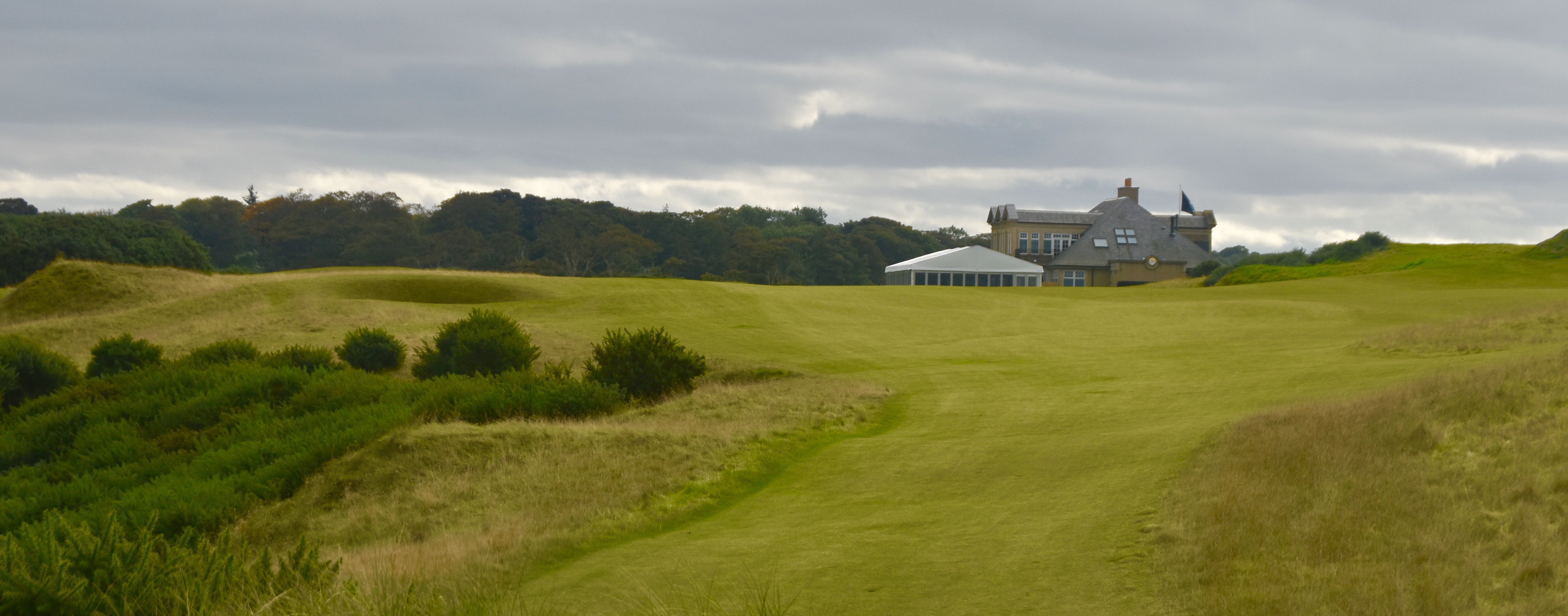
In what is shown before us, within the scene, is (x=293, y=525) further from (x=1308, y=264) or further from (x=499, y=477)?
(x=1308, y=264)

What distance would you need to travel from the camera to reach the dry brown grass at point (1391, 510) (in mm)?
6418

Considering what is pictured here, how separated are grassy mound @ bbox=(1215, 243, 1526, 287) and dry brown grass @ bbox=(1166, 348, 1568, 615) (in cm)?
3430

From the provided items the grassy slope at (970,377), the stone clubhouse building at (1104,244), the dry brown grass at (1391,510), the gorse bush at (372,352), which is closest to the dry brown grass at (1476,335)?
the grassy slope at (970,377)

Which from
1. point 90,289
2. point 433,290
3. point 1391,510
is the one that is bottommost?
point 1391,510

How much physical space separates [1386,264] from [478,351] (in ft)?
137

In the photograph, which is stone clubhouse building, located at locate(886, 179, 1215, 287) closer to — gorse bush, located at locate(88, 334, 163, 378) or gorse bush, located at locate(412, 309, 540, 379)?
gorse bush, located at locate(412, 309, 540, 379)

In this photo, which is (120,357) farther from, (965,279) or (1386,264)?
(1386,264)

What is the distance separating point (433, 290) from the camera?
40594 mm

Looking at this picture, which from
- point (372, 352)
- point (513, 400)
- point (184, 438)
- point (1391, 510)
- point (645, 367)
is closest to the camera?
point (1391, 510)

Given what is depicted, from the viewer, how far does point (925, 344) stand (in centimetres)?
2820

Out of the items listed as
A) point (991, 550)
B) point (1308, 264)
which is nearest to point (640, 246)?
point (1308, 264)

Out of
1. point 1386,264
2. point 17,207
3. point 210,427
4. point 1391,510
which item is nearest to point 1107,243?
point 1386,264

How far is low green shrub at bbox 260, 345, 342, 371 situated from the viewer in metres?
24.8

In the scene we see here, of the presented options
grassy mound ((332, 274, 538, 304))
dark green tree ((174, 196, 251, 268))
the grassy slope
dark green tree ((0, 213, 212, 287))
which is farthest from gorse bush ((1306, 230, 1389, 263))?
dark green tree ((174, 196, 251, 268))
